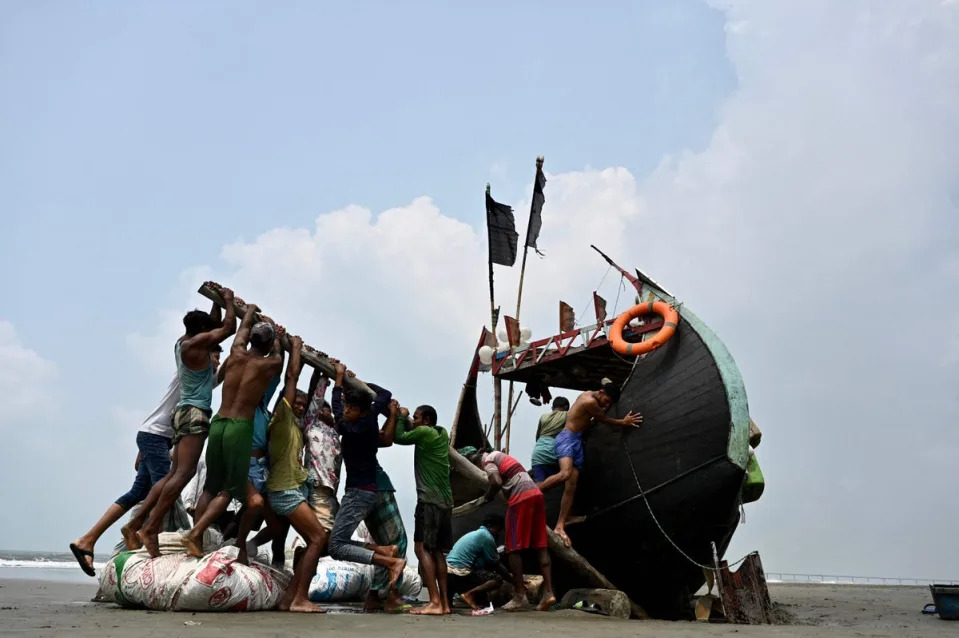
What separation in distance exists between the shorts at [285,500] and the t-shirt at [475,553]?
6.77 ft

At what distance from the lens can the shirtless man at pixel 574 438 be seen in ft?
26.6

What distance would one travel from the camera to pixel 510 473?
288 inches

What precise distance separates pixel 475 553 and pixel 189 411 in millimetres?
3059

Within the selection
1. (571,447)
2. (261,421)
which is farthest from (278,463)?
(571,447)

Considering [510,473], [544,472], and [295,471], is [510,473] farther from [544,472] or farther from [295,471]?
[295,471]

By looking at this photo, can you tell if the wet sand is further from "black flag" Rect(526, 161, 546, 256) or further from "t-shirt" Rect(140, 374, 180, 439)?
"black flag" Rect(526, 161, 546, 256)

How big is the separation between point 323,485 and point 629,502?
3011 mm

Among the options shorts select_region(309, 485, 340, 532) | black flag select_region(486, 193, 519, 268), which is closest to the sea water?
black flag select_region(486, 193, 519, 268)

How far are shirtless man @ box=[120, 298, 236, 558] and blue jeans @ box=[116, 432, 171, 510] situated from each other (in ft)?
0.56

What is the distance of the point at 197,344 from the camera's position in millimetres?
5992

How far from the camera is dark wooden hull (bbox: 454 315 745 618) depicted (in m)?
7.34

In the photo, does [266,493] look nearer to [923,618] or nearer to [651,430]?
[651,430]

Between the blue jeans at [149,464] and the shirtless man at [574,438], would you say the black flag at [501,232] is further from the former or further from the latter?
the blue jeans at [149,464]

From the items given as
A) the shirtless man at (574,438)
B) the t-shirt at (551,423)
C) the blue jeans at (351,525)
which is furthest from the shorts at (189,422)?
the t-shirt at (551,423)
